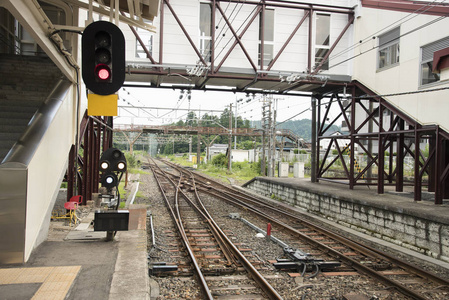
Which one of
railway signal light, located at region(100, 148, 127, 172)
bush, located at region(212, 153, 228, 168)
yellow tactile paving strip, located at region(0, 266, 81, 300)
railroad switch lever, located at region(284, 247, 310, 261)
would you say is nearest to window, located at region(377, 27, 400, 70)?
railroad switch lever, located at region(284, 247, 310, 261)

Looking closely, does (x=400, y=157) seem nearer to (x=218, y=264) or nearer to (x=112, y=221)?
(x=218, y=264)

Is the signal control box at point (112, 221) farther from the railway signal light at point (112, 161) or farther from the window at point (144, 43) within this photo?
the window at point (144, 43)

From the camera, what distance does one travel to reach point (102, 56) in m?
4.00

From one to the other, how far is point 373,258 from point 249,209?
5.54 m

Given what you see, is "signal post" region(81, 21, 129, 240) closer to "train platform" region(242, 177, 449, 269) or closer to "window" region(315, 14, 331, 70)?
"train platform" region(242, 177, 449, 269)

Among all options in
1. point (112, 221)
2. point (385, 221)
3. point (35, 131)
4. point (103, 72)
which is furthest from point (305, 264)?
point (35, 131)

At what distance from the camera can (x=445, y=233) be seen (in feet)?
22.9

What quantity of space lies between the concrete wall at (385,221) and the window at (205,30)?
248 inches

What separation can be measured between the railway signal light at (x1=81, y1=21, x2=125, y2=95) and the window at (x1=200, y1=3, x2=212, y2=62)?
8418 millimetres

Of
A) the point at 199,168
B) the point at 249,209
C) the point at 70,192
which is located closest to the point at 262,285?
the point at 70,192

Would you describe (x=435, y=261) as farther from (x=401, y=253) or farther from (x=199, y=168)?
(x=199, y=168)

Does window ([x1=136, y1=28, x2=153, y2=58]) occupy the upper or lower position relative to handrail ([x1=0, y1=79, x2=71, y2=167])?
upper

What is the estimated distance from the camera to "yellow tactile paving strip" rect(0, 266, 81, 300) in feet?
12.4

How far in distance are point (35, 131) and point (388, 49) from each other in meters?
10.8
